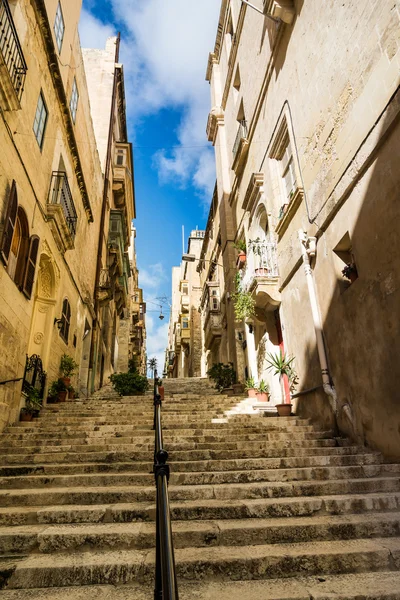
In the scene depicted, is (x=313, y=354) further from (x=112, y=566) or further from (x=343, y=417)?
(x=112, y=566)

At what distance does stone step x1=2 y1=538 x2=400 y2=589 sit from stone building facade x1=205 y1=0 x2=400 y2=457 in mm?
2392

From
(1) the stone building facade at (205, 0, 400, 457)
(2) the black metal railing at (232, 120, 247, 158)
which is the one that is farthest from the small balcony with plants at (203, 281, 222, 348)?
(2) the black metal railing at (232, 120, 247, 158)

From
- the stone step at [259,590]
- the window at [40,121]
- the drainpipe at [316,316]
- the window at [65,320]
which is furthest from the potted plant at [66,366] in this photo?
the stone step at [259,590]

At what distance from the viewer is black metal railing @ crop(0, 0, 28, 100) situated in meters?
6.77

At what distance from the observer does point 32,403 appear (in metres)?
8.42

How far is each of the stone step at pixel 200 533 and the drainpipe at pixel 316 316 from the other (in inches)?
128

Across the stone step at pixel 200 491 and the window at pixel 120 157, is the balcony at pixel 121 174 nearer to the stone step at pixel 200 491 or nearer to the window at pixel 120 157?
the window at pixel 120 157

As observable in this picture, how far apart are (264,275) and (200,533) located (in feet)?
25.7

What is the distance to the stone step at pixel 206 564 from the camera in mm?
2787

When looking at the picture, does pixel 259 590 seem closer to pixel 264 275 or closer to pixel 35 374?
pixel 35 374

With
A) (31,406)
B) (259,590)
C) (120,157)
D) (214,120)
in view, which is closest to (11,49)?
(31,406)

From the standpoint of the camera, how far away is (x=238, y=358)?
15.1 meters

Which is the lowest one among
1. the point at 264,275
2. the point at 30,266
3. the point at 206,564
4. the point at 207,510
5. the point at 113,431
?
the point at 206,564

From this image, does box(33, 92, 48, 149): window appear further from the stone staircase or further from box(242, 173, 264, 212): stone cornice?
the stone staircase
